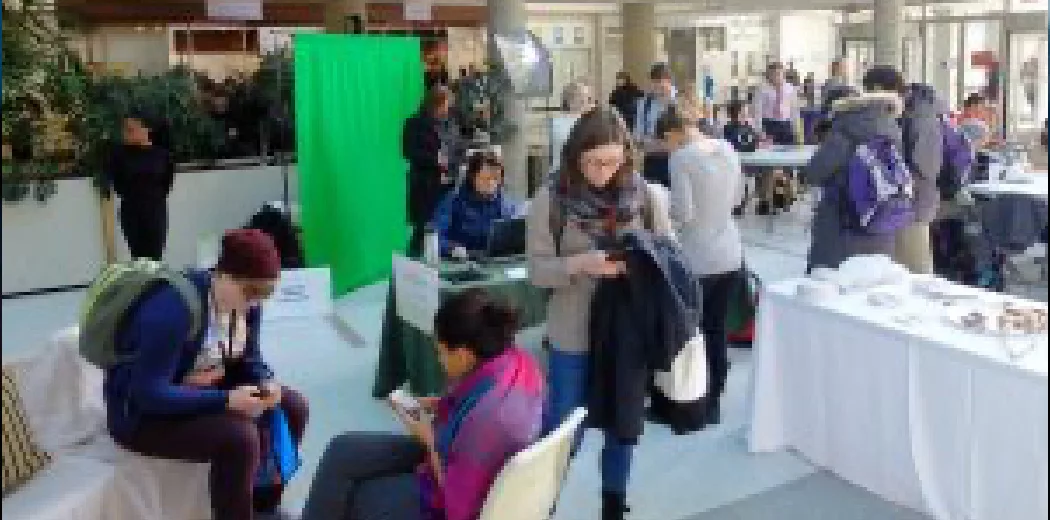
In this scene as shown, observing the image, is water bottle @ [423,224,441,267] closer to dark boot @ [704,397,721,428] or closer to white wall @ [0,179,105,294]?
dark boot @ [704,397,721,428]

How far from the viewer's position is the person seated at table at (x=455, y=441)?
87.4 inches

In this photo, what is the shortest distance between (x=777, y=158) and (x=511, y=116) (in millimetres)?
2153

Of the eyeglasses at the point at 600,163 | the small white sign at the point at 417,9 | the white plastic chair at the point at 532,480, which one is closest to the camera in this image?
the white plastic chair at the point at 532,480

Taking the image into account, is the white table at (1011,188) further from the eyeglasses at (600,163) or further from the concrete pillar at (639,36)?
the concrete pillar at (639,36)

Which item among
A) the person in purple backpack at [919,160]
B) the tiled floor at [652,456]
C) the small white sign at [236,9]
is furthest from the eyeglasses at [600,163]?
the small white sign at [236,9]

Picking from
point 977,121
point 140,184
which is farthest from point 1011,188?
point 140,184

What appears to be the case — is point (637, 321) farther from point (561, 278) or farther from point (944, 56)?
point (944, 56)

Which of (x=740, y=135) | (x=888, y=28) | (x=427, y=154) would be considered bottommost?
(x=427, y=154)

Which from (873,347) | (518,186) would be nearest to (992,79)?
(518,186)

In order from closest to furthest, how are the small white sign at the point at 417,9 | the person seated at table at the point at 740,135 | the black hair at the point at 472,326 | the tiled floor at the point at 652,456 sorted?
1. the black hair at the point at 472,326
2. the tiled floor at the point at 652,456
3. the person seated at table at the point at 740,135
4. the small white sign at the point at 417,9

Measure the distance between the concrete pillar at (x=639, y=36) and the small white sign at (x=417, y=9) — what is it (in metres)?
3.29

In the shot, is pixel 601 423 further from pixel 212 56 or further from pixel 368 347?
pixel 212 56

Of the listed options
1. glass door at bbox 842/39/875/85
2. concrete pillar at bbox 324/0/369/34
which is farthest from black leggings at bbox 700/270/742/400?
glass door at bbox 842/39/875/85

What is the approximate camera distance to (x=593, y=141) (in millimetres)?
2842
